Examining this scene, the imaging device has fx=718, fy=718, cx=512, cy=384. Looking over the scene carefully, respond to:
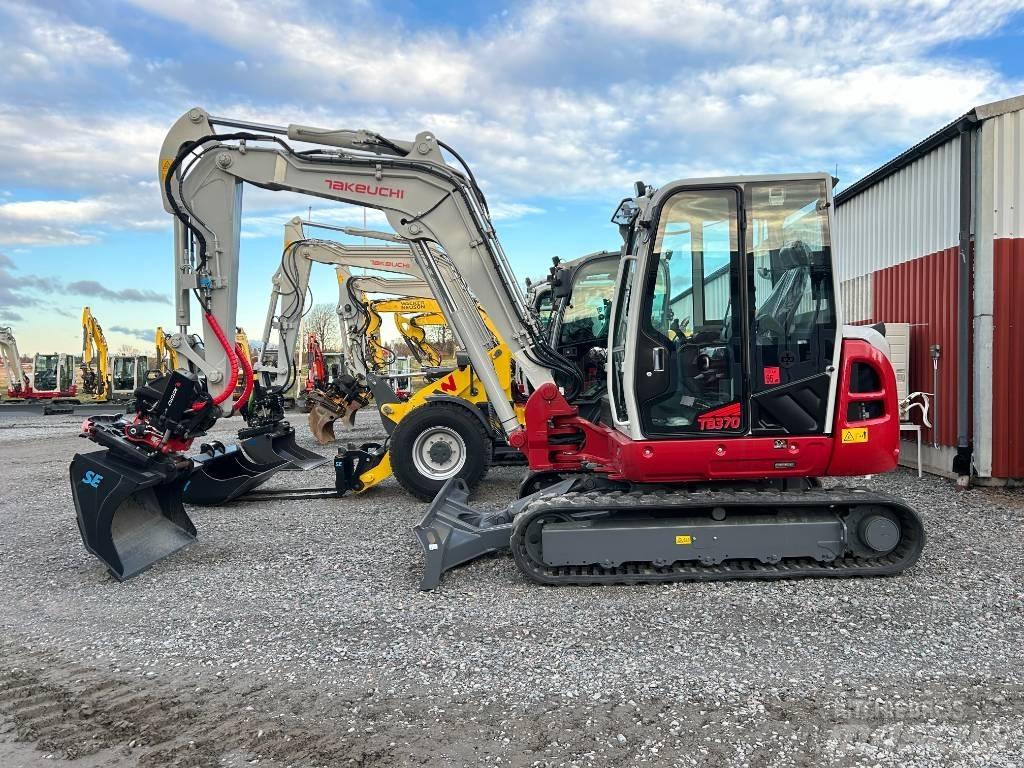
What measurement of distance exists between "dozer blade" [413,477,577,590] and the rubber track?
0.38 m

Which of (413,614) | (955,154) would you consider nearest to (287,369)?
(413,614)

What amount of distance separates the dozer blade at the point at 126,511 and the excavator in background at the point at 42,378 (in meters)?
27.9

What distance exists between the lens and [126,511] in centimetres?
562

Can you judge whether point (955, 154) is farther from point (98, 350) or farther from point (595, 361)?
point (98, 350)

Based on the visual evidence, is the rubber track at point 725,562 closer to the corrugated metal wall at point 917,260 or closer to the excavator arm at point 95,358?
the corrugated metal wall at point 917,260

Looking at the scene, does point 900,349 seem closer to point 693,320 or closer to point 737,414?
point 737,414

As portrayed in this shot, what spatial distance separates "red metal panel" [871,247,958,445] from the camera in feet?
28.6

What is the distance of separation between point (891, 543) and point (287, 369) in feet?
31.6

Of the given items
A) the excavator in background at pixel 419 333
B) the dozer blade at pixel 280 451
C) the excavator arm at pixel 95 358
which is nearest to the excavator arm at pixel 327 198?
the dozer blade at pixel 280 451

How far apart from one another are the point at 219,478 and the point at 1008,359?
8.98 meters

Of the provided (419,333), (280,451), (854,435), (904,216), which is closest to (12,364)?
(419,333)

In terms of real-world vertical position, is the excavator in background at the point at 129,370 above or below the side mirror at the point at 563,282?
below

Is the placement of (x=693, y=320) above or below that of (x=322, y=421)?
above

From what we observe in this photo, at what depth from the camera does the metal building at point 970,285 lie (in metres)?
8.06
